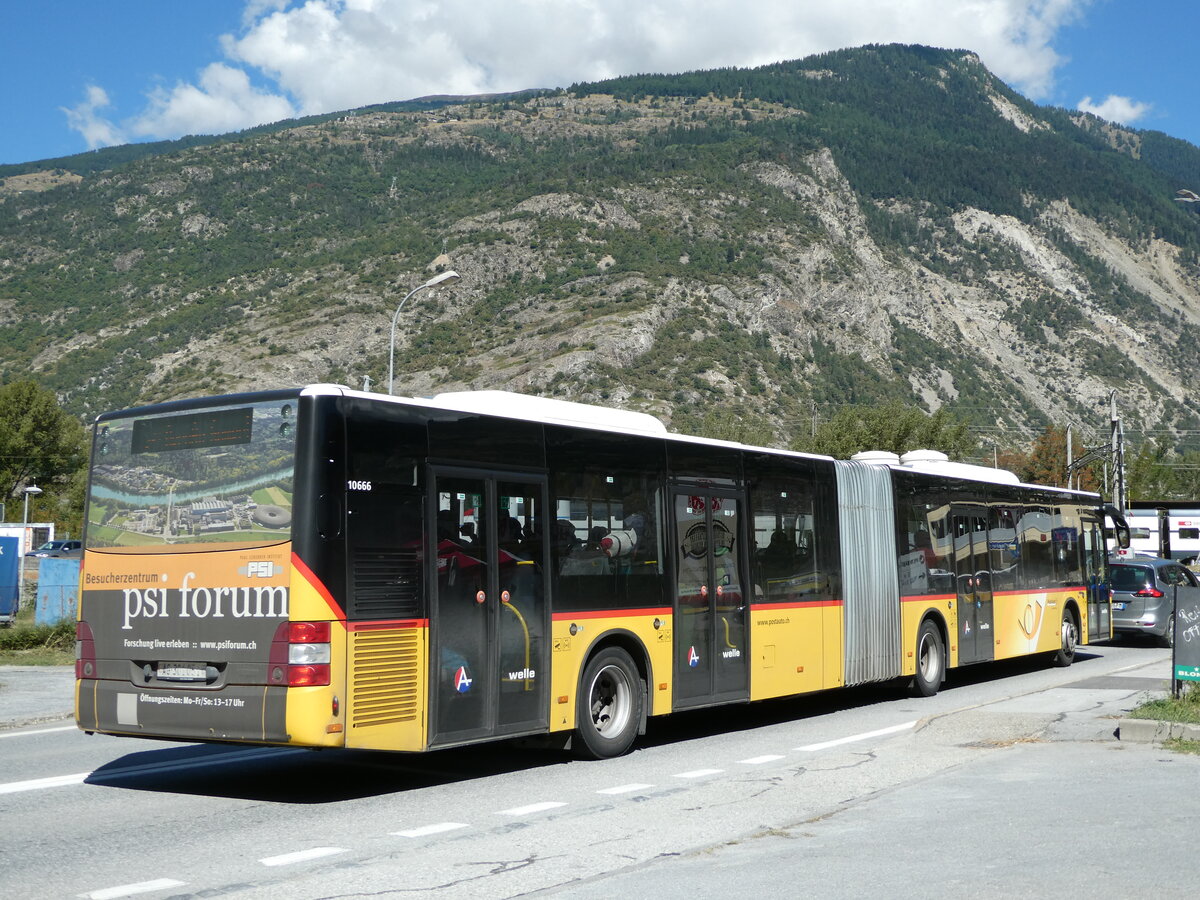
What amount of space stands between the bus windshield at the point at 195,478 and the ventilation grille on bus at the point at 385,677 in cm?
98

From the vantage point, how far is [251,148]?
165m

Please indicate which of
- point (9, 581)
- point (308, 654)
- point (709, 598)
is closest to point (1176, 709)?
point (709, 598)

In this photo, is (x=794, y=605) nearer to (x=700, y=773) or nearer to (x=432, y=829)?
(x=700, y=773)

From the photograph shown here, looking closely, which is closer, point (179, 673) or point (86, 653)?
point (179, 673)

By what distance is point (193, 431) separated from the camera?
32.8ft

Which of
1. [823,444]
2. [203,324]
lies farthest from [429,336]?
[823,444]

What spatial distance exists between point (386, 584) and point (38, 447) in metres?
84.6

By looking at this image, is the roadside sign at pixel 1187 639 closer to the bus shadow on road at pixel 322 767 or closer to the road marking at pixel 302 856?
the bus shadow on road at pixel 322 767

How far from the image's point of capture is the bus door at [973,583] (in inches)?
752

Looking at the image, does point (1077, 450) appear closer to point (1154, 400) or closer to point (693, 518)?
point (1154, 400)

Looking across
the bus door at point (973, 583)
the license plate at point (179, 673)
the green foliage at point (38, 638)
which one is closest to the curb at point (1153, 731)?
the bus door at point (973, 583)

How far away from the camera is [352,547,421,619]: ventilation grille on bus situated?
372 inches

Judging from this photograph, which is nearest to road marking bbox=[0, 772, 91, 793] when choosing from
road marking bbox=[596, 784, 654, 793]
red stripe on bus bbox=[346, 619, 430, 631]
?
red stripe on bus bbox=[346, 619, 430, 631]

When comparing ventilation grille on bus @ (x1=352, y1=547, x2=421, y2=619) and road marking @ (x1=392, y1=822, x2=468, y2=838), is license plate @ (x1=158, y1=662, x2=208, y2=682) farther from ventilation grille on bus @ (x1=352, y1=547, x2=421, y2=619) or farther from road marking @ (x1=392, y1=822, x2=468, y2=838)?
road marking @ (x1=392, y1=822, x2=468, y2=838)
